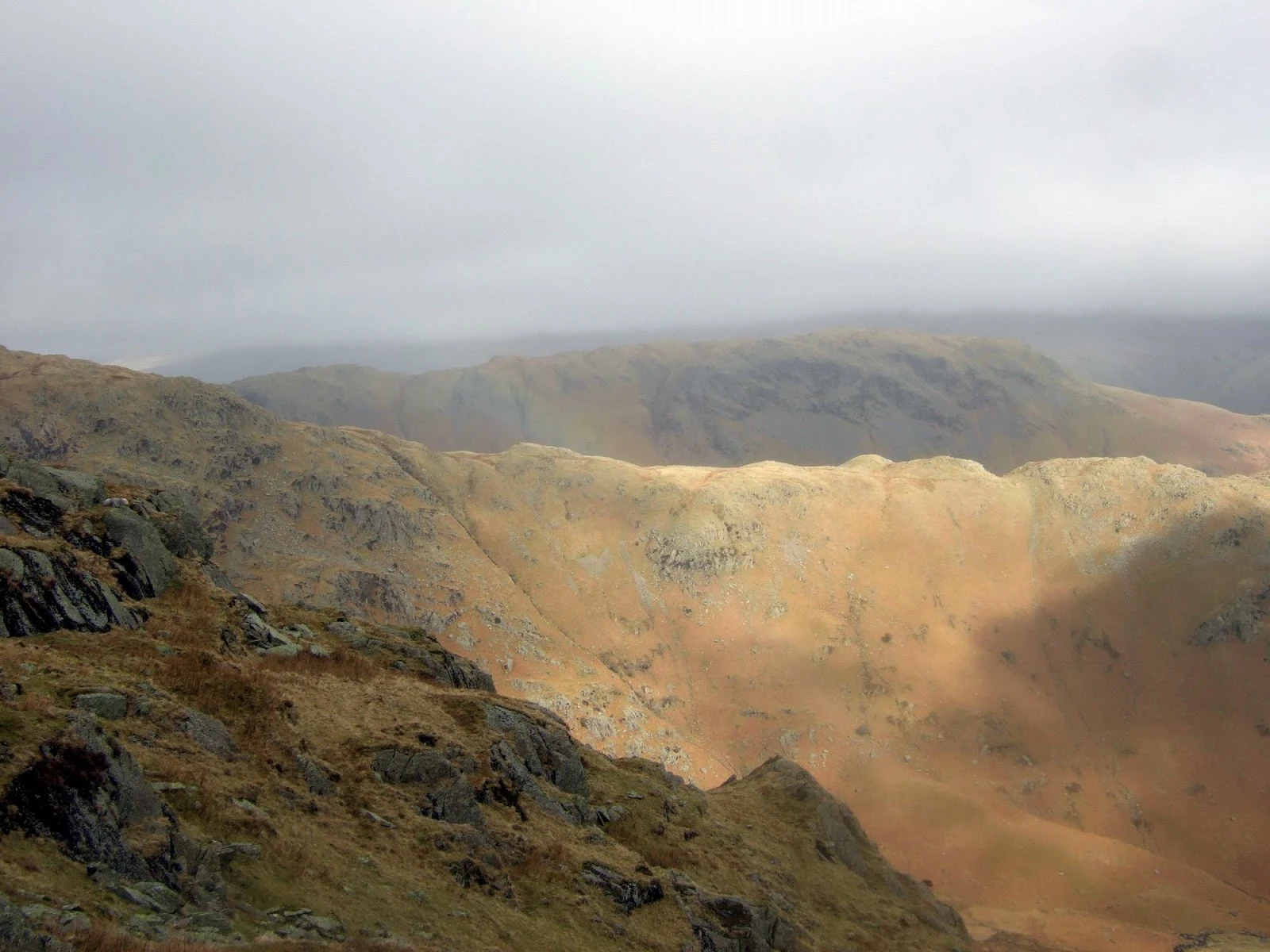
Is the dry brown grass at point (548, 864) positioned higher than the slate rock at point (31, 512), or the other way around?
the slate rock at point (31, 512)

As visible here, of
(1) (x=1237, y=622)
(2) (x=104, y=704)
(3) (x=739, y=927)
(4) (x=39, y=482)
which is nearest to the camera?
(2) (x=104, y=704)

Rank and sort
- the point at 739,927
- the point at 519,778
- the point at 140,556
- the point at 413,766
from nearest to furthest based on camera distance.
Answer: the point at 413,766
the point at 739,927
the point at 519,778
the point at 140,556

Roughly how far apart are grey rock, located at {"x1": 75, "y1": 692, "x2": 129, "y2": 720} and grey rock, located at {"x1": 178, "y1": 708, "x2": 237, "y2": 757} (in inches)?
56.1

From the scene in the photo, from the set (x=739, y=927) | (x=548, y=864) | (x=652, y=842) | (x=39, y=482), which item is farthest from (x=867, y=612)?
(x=39, y=482)

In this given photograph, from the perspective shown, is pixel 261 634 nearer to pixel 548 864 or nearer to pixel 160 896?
pixel 548 864

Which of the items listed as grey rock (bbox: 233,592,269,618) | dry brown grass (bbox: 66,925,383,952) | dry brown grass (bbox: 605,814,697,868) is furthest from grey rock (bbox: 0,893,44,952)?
grey rock (bbox: 233,592,269,618)

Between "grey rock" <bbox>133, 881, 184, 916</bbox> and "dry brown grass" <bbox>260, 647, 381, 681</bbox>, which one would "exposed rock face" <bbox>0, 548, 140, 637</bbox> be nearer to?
"dry brown grass" <bbox>260, 647, 381, 681</bbox>

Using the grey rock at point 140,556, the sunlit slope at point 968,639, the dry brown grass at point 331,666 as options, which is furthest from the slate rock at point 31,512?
the sunlit slope at point 968,639

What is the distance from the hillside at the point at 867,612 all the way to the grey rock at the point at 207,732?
73171 millimetres

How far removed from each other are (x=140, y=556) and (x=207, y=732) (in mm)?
12387

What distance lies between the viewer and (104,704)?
19.7 meters

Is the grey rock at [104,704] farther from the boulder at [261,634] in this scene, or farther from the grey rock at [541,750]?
the grey rock at [541,750]

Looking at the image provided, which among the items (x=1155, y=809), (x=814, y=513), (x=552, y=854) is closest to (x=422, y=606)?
(x=814, y=513)

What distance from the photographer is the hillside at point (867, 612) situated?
9694 centimetres
